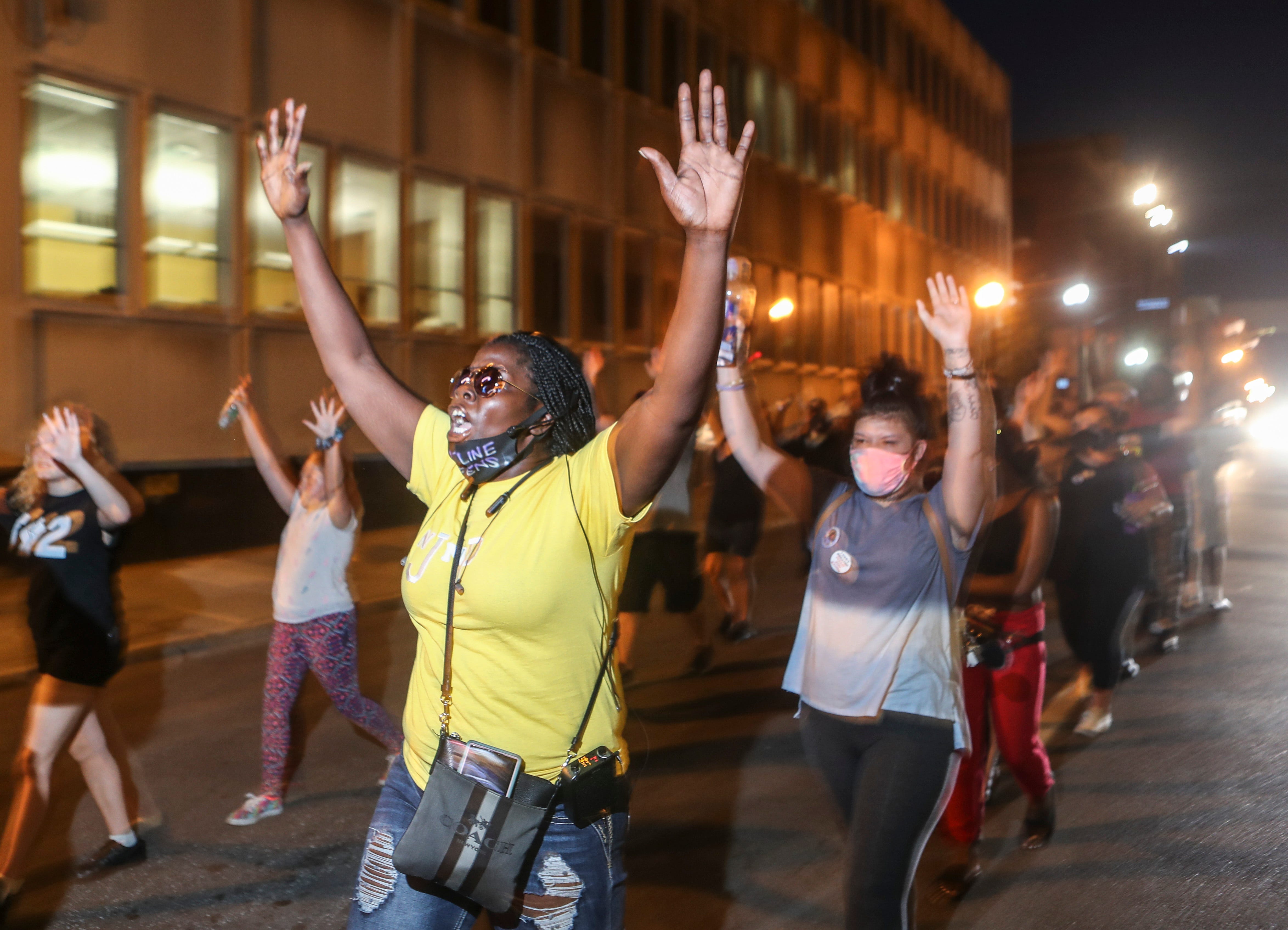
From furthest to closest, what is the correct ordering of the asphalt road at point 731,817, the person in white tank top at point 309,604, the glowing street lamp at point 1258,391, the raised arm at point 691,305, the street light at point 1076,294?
the street light at point 1076,294, the glowing street lamp at point 1258,391, the person in white tank top at point 309,604, the asphalt road at point 731,817, the raised arm at point 691,305

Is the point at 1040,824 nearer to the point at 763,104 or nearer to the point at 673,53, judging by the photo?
the point at 673,53

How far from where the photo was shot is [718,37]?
24.0 metres

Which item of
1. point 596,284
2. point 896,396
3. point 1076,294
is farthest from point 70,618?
point 1076,294

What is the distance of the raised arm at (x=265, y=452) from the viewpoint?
16.4 ft

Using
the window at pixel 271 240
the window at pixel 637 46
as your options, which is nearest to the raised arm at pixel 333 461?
the window at pixel 271 240

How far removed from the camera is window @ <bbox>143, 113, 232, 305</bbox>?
12953 mm

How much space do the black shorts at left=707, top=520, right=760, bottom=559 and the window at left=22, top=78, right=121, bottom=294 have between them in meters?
8.11

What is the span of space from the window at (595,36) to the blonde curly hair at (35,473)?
1674cm

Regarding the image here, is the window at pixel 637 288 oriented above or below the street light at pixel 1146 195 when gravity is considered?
below

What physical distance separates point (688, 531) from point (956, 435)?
470 cm

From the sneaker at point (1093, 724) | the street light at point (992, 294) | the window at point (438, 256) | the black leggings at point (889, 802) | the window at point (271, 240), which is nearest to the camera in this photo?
the black leggings at point (889, 802)

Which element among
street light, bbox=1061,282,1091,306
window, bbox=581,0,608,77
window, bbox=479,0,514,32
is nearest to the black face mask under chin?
window, bbox=479,0,514,32

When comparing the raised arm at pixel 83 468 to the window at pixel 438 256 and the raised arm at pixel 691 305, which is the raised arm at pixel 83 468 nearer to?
the raised arm at pixel 691 305

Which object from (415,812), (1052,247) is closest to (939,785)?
(415,812)
